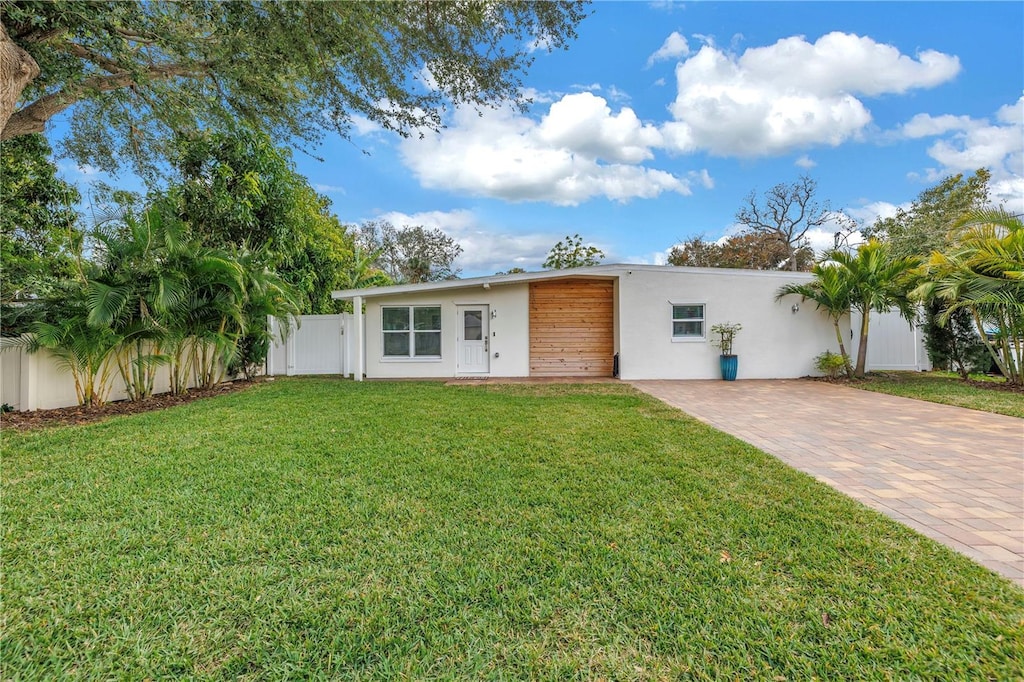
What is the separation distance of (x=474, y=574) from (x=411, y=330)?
32.3 feet

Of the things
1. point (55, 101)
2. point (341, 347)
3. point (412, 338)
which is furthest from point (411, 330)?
point (55, 101)

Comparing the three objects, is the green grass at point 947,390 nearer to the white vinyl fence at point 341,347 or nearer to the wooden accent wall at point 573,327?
the white vinyl fence at point 341,347

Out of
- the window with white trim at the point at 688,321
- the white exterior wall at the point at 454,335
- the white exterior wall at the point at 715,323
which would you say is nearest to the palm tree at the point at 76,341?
the white exterior wall at the point at 454,335

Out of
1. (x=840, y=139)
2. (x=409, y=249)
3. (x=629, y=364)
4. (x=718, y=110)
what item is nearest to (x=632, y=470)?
(x=629, y=364)

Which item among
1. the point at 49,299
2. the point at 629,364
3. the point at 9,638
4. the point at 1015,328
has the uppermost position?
the point at 49,299

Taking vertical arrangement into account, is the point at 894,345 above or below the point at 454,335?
below

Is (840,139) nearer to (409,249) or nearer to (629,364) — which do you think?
(629,364)

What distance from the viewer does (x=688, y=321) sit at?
1150 centimetres

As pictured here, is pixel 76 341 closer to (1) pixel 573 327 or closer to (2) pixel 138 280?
(2) pixel 138 280

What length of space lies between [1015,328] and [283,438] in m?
13.8

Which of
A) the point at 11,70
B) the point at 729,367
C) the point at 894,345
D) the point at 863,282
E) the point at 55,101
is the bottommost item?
the point at 729,367

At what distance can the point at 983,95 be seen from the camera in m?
12.6

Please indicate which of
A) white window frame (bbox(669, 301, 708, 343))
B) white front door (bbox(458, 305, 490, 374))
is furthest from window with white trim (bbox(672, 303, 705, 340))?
white front door (bbox(458, 305, 490, 374))

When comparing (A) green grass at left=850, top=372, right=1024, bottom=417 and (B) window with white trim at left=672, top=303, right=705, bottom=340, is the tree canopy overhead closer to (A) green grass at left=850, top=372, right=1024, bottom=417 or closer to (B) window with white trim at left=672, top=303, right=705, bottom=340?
(B) window with white trim at left=672, top=303, right=705, bottom=340
